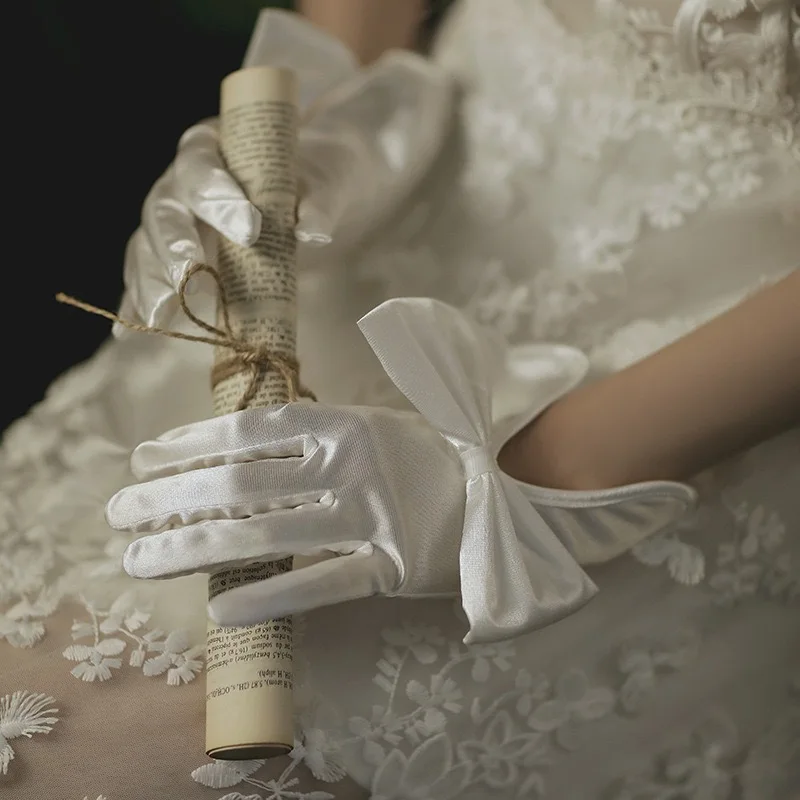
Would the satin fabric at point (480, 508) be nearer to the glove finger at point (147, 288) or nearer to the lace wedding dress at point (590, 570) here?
the lace wedding dress at point (590, 570)

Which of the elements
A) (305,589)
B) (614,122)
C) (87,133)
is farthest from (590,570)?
(87,133)

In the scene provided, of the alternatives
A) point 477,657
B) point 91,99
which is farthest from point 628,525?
point 91,99

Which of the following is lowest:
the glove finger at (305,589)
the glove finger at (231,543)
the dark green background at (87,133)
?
the glove finger at (305,589)

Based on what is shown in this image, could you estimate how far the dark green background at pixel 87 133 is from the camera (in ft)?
3.35

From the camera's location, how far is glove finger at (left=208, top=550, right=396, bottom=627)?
0.48m

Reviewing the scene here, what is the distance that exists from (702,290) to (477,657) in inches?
13.6

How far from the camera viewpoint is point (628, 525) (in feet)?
2.02

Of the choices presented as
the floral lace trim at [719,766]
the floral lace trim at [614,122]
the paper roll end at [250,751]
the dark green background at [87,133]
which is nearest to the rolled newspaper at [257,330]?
the paper roll end at [250,751]

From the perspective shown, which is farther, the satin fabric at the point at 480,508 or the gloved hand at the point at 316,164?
the gloved hand at the point at 316,164

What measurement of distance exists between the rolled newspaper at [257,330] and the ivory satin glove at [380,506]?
45 mm

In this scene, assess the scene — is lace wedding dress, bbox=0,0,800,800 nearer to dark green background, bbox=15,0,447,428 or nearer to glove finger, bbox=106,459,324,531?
glove finger, bbox=106,459,324,531

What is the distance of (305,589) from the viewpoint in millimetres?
503

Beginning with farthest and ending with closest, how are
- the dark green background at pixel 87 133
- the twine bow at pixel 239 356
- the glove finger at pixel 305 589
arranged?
1. the dark green background at pixel 87 133
2. the twine bow at pixel 239 356
3. the glove finger at pixel 305 589

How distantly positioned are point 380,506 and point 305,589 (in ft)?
0.23
